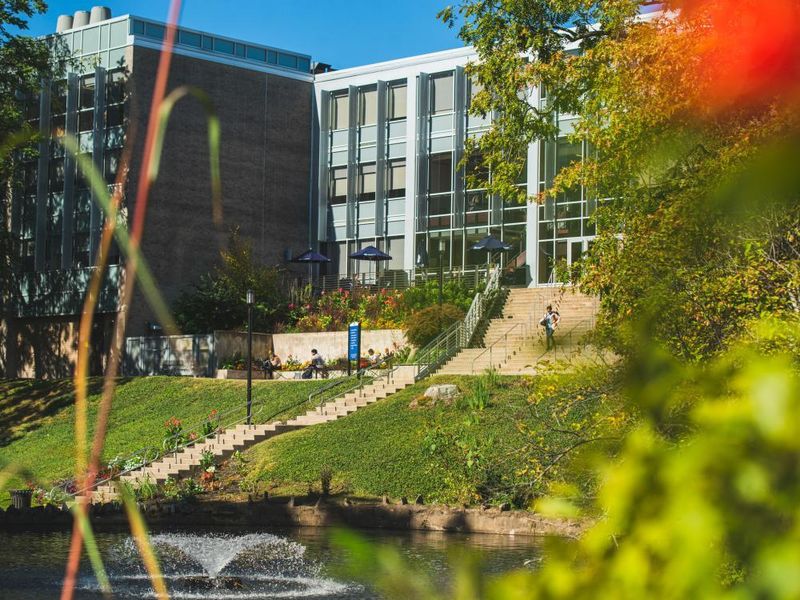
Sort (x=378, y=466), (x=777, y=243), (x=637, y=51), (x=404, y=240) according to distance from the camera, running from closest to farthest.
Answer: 1. (x=777, y=243)
2. (x=637, y=51)
3. (x=378, y=466)
4. (x=404, y=240)

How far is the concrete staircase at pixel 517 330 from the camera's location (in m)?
41.4

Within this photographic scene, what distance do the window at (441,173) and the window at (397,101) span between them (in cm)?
285

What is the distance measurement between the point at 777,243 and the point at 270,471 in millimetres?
18505

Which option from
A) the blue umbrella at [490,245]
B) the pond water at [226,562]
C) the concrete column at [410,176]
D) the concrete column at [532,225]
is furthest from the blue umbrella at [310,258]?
the pond water at [226,562]

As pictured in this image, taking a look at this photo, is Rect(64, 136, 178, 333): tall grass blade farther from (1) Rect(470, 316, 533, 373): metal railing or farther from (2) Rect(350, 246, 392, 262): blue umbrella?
(2) Rect(350, 246, 392, 262): blue umbrella

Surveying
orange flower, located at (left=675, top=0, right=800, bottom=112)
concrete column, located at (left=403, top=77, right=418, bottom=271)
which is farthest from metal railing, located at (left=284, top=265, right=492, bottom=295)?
orange flower, located at (left=675, top=0, right=800, bottom=112)

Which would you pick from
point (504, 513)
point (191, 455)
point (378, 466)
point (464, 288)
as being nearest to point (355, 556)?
point (504, 513)

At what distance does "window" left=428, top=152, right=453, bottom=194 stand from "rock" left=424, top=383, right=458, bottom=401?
21.3 meters

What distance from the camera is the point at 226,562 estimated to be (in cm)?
2170

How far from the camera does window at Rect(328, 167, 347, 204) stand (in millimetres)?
61344

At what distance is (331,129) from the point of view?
6188 cm

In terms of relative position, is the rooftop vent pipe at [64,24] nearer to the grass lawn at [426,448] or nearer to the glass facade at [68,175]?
the glass facade at [68,175]

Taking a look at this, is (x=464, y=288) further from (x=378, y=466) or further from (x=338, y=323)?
(x=378, y=466)

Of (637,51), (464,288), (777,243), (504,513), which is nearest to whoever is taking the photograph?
(777,243)
